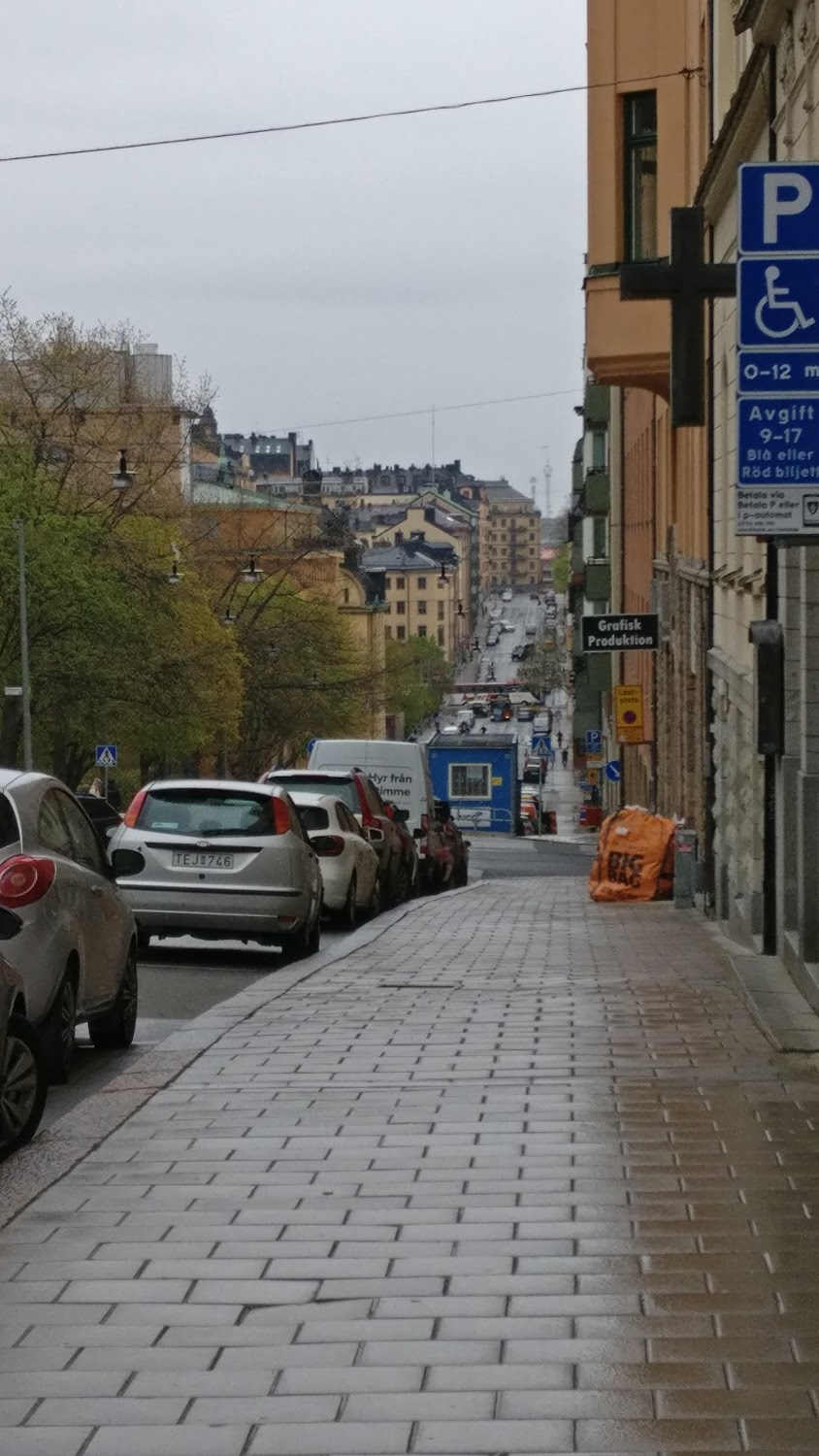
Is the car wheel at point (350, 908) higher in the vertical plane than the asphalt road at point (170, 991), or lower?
higher

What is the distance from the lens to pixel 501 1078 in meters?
10.0

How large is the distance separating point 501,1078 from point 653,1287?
3.83 metres

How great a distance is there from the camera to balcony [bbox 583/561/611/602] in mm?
73938

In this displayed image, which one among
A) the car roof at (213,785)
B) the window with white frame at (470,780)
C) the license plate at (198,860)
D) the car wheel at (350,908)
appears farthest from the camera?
the window with white frame at (470,780)

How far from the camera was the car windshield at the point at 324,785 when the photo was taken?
2642 cm

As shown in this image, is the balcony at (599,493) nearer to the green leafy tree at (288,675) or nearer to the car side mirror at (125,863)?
the green leafy tree at (288,675)

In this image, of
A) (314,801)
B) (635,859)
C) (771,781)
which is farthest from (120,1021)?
(635,859)

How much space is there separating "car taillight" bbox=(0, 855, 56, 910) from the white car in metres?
11.2

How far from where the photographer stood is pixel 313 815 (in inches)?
893

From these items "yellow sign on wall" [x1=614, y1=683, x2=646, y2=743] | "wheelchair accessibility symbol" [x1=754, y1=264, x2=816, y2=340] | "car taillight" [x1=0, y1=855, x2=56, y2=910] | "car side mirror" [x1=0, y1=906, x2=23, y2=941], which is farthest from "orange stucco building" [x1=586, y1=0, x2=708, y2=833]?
"car side mirror" [x1=0, y1=906, x2=23, y2=941]

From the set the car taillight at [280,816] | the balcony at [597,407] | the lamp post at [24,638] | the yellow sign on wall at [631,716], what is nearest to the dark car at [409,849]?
the yellow sign on wall at [631,716]

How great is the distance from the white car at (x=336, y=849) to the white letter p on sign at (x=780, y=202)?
39.5 ft

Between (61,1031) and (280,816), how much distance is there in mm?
7675

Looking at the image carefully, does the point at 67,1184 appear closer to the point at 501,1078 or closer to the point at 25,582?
the point at 501,1078
